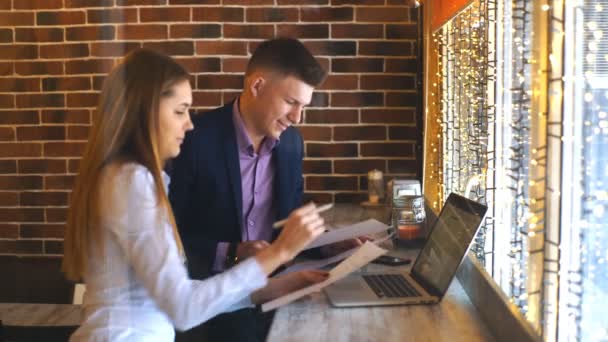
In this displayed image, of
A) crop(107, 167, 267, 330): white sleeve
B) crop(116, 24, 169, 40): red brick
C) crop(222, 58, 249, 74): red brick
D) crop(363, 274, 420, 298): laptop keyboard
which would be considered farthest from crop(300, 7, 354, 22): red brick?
crop(107, 167, 267, 330): white sleeve

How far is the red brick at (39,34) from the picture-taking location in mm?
1272

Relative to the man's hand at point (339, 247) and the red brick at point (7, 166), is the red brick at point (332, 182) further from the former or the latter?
the red brick at point (7, 166)

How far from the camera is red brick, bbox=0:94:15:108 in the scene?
1.24 m

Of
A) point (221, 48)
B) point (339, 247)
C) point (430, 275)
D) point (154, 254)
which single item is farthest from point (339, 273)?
point (221, 48)

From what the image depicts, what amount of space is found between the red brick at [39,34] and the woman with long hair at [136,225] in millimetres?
273

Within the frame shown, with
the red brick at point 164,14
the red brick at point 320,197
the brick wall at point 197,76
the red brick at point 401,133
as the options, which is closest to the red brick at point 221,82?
the brick wall at point 197,76

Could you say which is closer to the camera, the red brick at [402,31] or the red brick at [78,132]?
the red brick at [78,132]

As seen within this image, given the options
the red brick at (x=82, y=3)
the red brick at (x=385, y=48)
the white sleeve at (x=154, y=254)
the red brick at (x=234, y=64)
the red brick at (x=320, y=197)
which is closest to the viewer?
the white sleeve at (x=154, y=254)

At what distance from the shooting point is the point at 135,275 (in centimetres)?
102

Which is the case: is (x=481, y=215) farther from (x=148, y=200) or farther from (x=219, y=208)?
(x=219, y=208)

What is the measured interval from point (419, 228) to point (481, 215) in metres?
0.74

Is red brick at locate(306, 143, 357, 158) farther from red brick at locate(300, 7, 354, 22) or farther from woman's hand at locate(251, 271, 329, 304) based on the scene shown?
woman's hand at locate(251, 271, 329, 304)

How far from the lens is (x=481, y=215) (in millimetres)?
1271

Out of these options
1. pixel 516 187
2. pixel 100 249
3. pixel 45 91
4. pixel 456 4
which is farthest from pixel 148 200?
→ pixel 456 4
